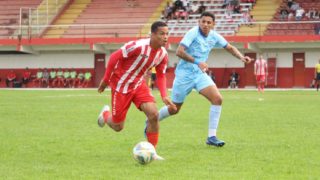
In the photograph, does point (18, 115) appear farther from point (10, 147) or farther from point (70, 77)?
point (70, 77)

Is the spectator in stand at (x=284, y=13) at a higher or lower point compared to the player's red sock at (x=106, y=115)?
higher

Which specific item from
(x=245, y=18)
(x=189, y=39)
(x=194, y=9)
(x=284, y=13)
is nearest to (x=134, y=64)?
(x=189, y=39)

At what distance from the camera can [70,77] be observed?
37.0 m

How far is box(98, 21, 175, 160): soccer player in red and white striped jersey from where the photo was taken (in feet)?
20.1

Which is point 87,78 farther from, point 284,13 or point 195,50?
point 195,50

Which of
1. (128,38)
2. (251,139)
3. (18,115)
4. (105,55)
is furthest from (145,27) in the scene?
(251,139)

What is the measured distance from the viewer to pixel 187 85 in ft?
25.2

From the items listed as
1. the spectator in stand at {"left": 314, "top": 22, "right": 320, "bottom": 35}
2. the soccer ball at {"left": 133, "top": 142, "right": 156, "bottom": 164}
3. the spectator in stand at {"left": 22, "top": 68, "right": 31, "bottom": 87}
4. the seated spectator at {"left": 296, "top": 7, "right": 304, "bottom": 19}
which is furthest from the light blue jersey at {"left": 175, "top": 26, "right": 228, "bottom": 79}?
the spectator in stand at {"left": 22, "top": 68, "right": 31, "bottom": 87}

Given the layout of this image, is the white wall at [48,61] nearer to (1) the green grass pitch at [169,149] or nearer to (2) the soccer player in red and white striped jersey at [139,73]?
(1) the green grass pitch at [169,149]

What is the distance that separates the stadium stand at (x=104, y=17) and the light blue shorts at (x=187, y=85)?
2692 centimetres

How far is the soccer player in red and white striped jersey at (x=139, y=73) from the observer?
20.1ft

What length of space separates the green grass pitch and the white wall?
2652 centimetres

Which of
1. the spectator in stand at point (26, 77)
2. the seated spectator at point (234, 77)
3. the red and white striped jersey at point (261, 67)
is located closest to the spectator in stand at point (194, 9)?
the seated spectator at point (234, 77)

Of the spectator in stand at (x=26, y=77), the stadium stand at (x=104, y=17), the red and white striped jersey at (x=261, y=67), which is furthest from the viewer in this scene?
the spectator in stand at (x=26, y=77)
